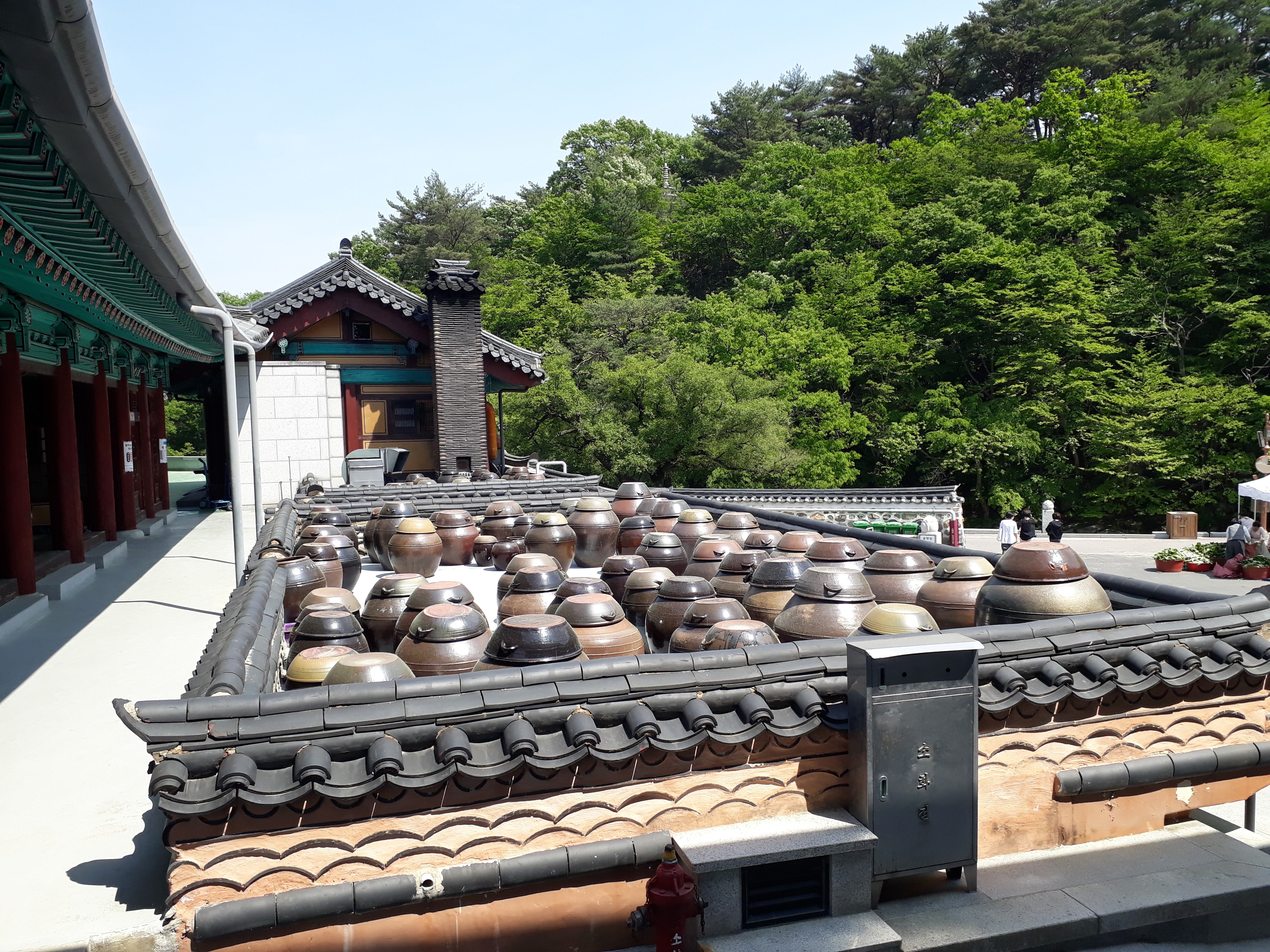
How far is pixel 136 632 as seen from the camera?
9.70 meters

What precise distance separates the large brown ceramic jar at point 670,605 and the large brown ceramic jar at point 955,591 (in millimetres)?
2083

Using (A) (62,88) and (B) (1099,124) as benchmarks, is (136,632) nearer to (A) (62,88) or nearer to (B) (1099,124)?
(A) (62,88)

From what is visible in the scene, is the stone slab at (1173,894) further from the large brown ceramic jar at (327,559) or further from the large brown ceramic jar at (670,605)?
the large brown ceramic jar at (327,559)

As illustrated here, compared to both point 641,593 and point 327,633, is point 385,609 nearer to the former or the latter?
point 327,633

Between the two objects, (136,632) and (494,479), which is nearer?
(136,632)

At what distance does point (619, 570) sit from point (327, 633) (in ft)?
13.7

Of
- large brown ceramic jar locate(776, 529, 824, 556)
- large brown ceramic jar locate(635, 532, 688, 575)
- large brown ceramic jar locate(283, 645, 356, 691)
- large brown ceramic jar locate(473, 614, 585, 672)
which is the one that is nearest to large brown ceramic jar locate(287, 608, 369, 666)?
large brown ceramic jar locate(283, 645, 356, 691)

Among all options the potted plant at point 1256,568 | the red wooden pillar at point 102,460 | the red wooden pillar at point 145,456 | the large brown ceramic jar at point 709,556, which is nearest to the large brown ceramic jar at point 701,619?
the large brown ceramic jar at point 709,556

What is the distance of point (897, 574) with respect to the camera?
8.59 metres

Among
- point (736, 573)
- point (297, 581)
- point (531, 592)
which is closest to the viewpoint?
point (531, 592)

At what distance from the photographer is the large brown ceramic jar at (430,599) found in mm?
7656

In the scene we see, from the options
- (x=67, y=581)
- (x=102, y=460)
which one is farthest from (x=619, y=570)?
(x=102, y=460)

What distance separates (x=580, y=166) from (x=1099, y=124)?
28.7 metres

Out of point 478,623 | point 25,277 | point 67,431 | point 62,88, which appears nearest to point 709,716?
point 478,623
